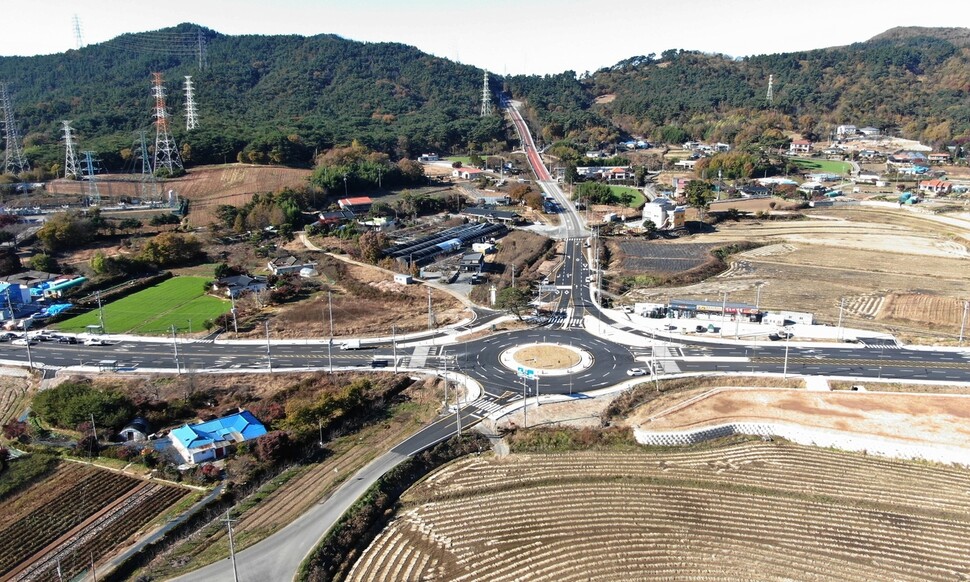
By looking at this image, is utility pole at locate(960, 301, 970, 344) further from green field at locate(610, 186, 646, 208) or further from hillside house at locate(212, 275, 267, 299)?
hillside house at locate(212, 275, 267, 299)

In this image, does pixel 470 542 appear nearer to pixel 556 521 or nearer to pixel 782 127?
pixel 556 521

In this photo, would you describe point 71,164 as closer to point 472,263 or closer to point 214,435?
point 472,263

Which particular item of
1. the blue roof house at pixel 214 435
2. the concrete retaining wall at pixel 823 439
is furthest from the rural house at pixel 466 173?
the concrete retaining wall at pixel 823 439

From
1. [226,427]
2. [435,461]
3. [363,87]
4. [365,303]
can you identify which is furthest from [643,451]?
[363,87]

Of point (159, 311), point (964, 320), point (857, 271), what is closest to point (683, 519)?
point (964, 320)

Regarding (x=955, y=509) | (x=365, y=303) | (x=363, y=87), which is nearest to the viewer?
(x=955, y=509)

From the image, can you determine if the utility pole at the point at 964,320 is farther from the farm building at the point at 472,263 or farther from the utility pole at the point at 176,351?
the utility pole at the point at 176,351
